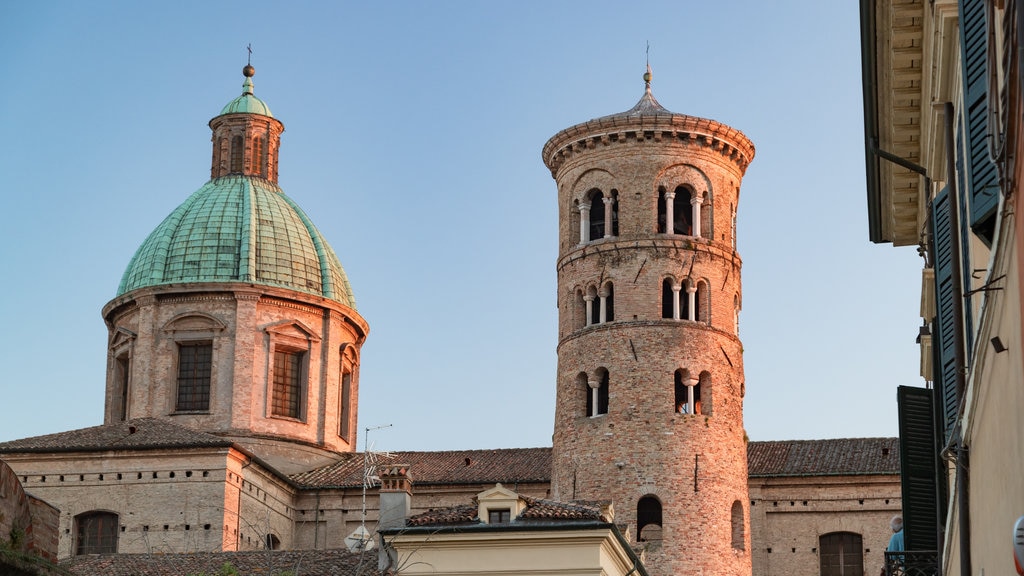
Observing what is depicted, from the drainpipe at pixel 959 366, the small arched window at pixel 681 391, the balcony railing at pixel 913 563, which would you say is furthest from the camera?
the small arched window at pixel 681 391

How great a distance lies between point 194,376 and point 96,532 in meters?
5.98

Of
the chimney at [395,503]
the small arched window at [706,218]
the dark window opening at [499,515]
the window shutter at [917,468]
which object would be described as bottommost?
the window shutter at [917,468]

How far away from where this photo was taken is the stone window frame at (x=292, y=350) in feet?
146

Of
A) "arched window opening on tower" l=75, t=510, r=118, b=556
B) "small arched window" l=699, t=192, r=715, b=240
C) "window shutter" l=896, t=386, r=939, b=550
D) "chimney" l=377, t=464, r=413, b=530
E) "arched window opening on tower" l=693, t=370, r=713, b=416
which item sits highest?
"small arched window" l=699, t=192, r=715, b=240

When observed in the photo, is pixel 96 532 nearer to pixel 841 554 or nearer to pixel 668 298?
pixel 668 298

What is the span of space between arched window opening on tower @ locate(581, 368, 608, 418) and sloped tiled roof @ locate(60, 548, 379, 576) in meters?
12.6

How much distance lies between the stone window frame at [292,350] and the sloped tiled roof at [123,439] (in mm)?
3430

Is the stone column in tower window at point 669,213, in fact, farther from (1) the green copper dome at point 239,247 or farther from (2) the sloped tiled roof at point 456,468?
(1) the green copper dome at point 239,247

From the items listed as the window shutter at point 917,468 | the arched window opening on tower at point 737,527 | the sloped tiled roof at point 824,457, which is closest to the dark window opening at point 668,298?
the sloped tiled roof at point 824,457

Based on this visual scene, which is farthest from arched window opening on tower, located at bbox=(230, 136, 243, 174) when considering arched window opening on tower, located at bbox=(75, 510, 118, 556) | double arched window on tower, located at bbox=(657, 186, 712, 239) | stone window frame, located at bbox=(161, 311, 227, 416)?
double arched window on tower, located at bbox=(657, 186, 712, 239)

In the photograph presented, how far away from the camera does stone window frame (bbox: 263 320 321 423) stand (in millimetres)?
44531

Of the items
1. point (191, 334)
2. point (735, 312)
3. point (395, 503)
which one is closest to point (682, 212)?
point (735, 312)

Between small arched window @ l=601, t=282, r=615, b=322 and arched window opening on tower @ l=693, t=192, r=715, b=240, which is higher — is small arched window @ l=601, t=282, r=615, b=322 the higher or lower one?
the lower one

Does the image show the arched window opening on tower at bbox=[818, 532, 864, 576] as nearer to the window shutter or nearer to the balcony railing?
the window shutter
